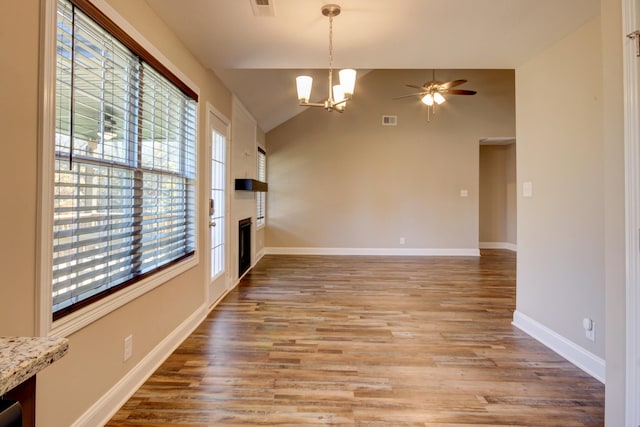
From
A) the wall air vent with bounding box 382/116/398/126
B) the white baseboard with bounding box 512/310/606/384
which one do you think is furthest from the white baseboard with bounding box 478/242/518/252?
the white baseboard with bounding box 512/310/606/384

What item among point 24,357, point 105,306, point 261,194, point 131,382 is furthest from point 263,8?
point 261,194

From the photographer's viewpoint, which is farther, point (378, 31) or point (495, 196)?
point (495, 196)

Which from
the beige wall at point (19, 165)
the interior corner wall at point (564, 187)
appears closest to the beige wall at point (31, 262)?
the beige wall at point (19, 165)

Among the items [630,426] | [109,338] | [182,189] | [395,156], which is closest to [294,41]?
[182,189]

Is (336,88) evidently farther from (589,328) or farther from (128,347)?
(589,328)

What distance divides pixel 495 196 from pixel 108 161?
308 inches

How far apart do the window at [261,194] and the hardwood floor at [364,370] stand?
102 inches

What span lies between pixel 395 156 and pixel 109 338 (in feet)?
19.4

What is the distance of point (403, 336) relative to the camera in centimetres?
270

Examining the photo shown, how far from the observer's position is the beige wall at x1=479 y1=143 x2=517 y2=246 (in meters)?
7.24

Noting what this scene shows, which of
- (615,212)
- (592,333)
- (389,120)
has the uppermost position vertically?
(389,120)

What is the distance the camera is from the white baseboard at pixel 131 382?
1565 mm

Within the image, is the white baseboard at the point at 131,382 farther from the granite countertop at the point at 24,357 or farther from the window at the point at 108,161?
the granite countertop at the point at 24,357

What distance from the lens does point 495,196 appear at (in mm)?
7367
